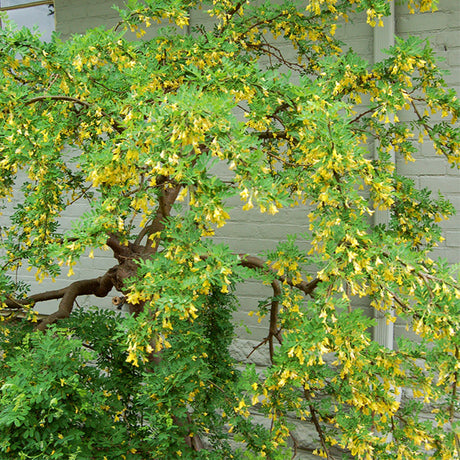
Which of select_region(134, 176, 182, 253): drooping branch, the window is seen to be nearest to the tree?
select_region(134, 176, 182, 253): drooping branch

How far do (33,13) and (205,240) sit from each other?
7.95ft

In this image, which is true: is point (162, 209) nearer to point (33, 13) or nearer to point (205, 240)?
point (205, 240)

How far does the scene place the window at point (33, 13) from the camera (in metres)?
2.95

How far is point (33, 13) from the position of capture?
301 cm

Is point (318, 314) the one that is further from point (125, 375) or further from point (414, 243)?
Answer: point (125, 375)

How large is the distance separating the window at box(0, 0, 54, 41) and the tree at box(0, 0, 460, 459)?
1.62 metres

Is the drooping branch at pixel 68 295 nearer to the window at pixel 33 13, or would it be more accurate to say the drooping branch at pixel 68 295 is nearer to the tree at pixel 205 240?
the tree at pixel 205 240

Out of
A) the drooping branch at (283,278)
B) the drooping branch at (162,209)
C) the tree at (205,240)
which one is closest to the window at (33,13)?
the tree at (205,240)

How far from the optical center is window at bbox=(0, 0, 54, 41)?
116 inches

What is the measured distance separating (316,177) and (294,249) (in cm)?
48

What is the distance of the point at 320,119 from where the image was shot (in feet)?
3.57

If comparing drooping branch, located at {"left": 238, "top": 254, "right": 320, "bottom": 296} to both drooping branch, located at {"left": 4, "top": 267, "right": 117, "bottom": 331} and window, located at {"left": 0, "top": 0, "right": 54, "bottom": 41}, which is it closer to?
drooping branch, located at {"left": 4, "top": 267, "right": 117, "bottom": 331}

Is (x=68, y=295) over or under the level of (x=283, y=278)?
under

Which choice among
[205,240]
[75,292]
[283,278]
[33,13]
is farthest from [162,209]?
[33,13]
